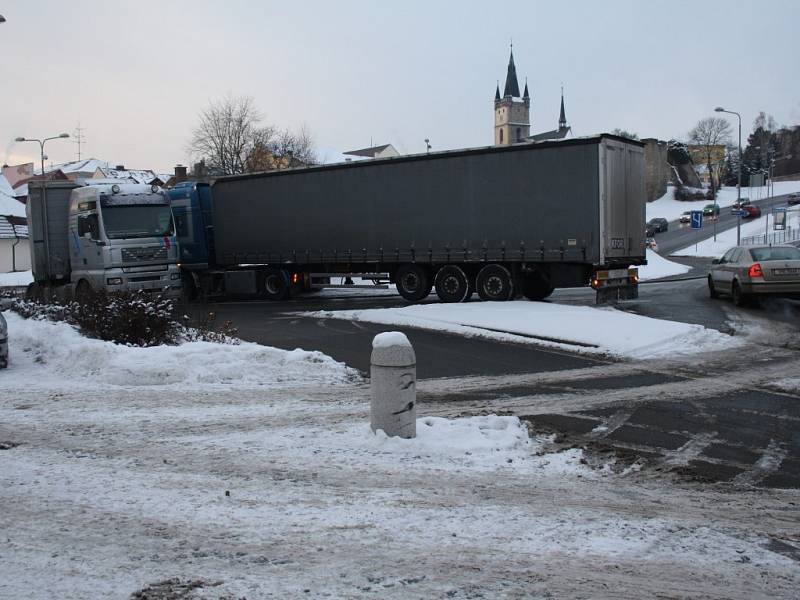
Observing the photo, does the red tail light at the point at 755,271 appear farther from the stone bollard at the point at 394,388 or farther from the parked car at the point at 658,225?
the parked car at the point at 658,225

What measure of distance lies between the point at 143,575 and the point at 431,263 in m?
16.5

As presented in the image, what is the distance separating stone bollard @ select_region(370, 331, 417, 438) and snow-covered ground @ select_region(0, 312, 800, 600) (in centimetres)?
17

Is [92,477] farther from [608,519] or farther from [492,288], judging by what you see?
[492,288]

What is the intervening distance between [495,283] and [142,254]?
953 cm

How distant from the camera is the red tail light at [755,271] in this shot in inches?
706

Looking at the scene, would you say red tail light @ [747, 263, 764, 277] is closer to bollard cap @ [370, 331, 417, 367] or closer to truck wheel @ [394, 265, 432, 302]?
truck wheel @ [394, 265, 432, 302]

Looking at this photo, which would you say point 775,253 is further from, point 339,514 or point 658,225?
point 658,225

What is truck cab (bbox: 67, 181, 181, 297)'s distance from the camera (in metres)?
19.2

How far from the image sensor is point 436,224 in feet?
64.7

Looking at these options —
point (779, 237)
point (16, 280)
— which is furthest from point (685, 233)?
point (16, 280)

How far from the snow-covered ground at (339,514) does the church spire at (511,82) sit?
137 metres

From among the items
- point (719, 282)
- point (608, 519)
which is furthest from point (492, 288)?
point (608, 519)

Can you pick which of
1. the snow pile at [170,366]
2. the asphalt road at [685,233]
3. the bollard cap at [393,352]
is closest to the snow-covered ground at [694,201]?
the asphalt road at [685,233]

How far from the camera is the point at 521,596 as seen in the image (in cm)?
369
